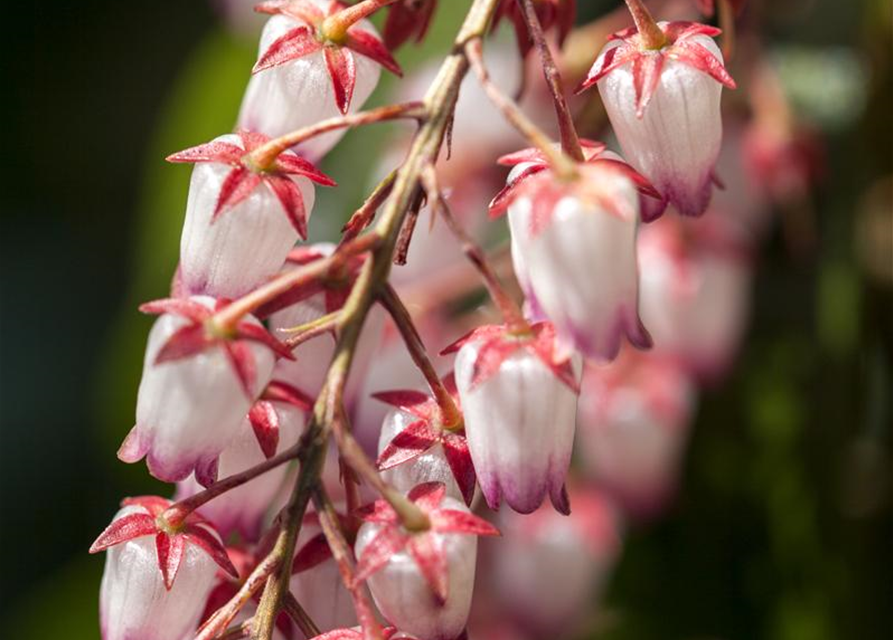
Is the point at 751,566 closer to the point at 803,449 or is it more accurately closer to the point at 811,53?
the point at 803,449

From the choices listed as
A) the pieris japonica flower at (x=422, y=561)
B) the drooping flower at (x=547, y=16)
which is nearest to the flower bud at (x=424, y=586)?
the pieris japonica flower at (x=422, y=561)

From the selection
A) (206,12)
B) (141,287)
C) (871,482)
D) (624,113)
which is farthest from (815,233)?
(206,12)

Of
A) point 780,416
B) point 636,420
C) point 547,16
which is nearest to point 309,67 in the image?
point 547,16

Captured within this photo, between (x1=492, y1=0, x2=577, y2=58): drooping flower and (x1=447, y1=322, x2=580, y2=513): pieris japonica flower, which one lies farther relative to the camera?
(x1=492, y1=0, x2=577, y2=58): drooping flower

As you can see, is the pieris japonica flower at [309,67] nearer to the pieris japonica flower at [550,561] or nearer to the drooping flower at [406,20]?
the drooping flower at [406,20]

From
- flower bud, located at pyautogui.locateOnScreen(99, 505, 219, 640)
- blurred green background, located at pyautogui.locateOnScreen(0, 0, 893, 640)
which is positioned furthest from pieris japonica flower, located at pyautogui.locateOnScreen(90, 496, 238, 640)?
blurred green background, located at pyautogui.locateOnScreen(0, 0, 893, 640)

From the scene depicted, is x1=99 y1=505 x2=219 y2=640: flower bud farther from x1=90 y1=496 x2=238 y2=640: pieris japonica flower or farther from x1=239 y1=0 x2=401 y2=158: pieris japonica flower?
x1=239 y1=0 x2=401 y2=158: pieris japonica flower
